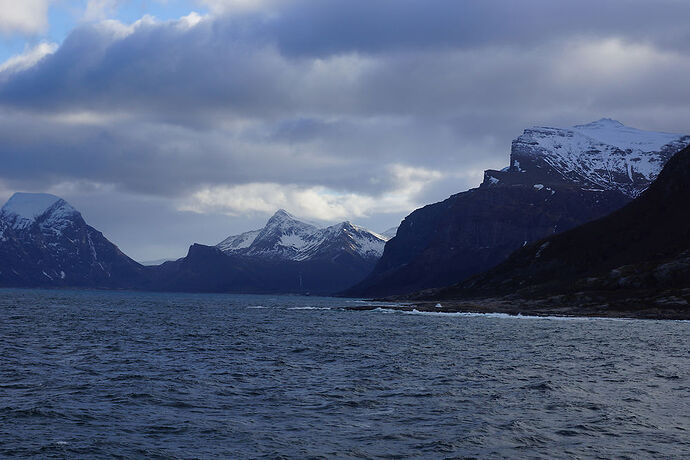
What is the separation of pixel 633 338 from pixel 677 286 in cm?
10526

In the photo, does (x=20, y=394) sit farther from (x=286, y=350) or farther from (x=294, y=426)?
(x=286, y=350)

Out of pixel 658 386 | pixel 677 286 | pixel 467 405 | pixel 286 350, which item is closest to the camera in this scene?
pixel 467 405

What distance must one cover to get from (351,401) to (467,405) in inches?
317

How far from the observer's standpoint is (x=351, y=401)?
4703 cm

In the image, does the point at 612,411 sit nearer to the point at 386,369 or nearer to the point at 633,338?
the point at 386,369

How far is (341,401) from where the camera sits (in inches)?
1855

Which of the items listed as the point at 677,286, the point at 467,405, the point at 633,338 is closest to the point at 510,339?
the point at 633,338

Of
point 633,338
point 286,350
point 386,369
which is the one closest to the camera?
point 386,369

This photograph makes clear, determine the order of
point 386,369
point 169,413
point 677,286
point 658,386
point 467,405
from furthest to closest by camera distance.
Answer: point 677,286 → point 386,369 → point 658,386 → point 467,405 → point 169,413

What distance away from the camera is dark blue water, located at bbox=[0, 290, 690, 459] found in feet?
115

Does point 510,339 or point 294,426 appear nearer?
point 294,426

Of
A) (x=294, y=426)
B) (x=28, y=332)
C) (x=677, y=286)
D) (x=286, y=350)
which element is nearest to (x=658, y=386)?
(x=294, y=426)

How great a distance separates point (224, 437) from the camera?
3659 centimetres

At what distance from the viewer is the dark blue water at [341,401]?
34.9 meters
